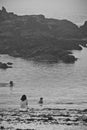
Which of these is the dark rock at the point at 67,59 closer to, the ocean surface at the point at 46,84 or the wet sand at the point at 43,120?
the ocean surface at the point at 46,84

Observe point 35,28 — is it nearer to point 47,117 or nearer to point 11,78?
point 11,78

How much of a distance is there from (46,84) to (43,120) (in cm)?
3212

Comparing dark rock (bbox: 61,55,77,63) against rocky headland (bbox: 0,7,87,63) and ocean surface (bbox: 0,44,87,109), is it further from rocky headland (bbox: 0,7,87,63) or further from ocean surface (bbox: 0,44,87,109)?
Answer: ocean surface (bbox: 0,44,87,109)

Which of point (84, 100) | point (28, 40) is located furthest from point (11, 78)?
point (28, 40)

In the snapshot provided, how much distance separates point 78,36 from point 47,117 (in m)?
118

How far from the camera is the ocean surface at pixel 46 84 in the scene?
135 feet

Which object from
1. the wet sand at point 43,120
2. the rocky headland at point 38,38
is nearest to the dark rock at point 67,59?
the rocky headland at point 38,38

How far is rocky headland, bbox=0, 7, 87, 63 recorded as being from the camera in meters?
98.2

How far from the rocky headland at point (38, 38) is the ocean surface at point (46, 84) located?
18.5 feet

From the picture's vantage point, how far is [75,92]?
49.4 m

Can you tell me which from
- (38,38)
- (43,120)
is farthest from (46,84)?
(38,38)

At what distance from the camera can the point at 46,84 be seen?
197ft

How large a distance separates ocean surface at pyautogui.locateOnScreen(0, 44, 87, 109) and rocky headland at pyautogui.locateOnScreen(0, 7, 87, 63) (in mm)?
5640

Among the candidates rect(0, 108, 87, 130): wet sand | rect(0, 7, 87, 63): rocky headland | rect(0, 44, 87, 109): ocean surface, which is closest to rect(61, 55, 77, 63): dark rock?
rect(0, 7, 87, 63): rocky headland
